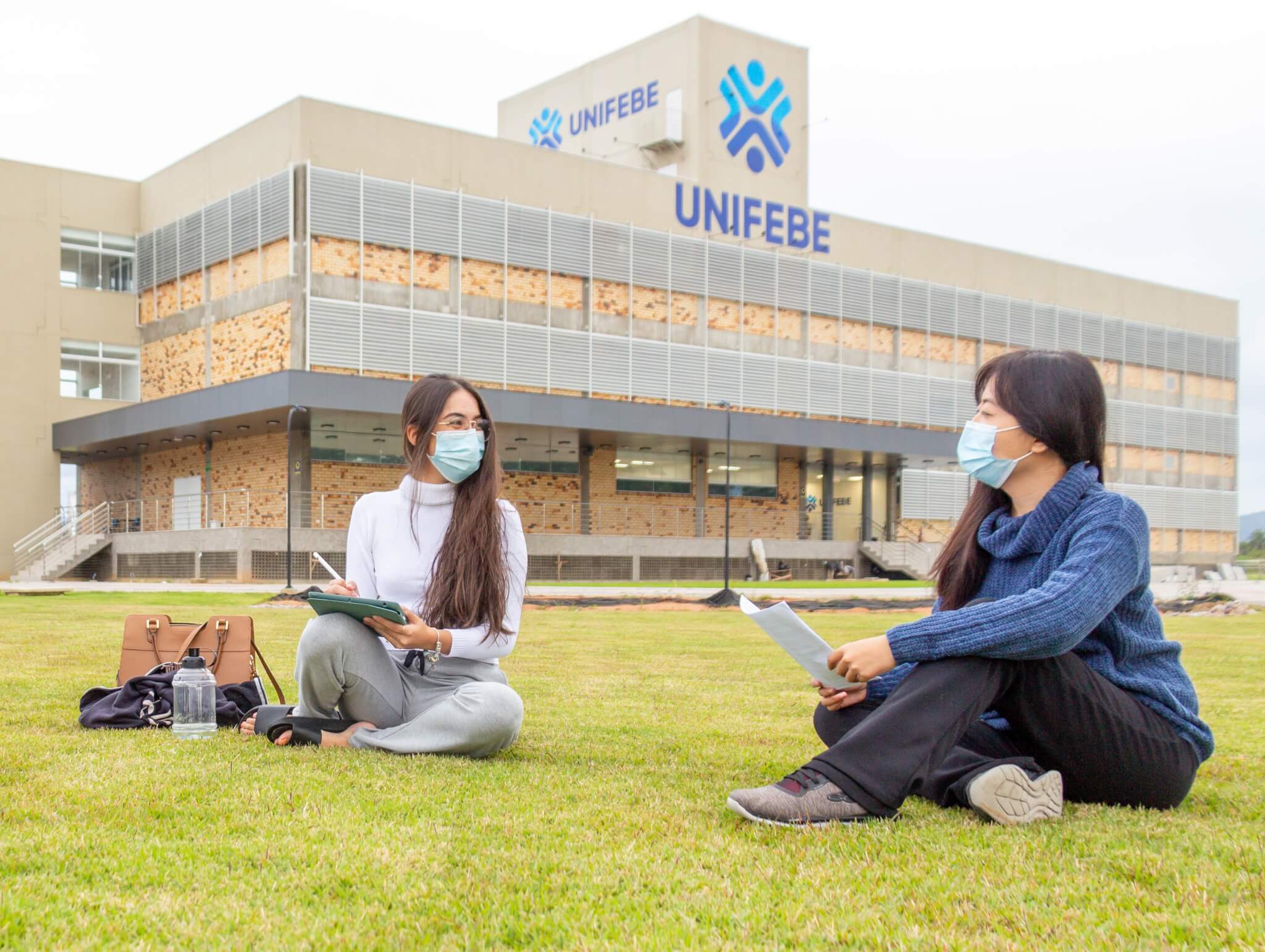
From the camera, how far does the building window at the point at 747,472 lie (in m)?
42.8

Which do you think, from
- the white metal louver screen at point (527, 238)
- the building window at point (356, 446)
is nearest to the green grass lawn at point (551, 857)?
the building window at point (356, 446)

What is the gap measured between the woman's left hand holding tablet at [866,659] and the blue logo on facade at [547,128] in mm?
46366

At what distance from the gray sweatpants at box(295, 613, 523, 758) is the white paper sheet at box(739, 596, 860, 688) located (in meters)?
1.51

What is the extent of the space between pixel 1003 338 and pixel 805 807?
48.3 meters

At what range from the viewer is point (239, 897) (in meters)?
2.73

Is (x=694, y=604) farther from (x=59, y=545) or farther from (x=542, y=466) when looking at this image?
(x=59, y=545)

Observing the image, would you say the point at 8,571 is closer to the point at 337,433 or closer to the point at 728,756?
the point at 337,433

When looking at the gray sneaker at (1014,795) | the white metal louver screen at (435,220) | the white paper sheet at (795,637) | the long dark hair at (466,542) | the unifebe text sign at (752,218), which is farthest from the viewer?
the unifebe text sign at (752,218)

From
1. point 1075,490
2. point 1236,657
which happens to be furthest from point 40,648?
point 1236,657

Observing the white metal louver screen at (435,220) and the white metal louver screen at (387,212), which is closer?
the white metal louver screen at (387,212)

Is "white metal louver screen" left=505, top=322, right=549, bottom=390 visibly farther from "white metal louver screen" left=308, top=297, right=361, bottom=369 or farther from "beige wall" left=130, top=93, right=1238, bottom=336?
"white metal louver screen" left=308, top=297, right=361, bottom=369

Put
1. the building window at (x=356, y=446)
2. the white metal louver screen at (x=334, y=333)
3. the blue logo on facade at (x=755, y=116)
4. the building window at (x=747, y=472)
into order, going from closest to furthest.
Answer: the white metal louver screen at (x=334, y=333) < the building window at (x=356, y=446) < the building window at (x=747, y=472) < the blue logo on facade at (x=755, y=116)

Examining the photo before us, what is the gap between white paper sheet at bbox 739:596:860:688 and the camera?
11.3 feet

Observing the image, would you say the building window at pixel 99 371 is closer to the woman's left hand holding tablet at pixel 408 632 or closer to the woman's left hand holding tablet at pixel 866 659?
the woman's left hand holding tablet at pixel 408 632
